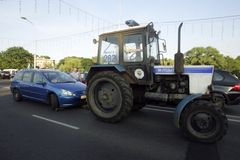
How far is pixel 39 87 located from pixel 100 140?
5.03 m

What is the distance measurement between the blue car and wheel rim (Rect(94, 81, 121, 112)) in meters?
1.67

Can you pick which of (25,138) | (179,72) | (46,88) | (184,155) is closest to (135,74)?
(179,72)

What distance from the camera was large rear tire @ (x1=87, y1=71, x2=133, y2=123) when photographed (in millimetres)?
6445

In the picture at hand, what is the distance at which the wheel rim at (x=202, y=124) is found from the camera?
5270 millimetres

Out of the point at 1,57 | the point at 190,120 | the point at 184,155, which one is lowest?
the point at 184,155

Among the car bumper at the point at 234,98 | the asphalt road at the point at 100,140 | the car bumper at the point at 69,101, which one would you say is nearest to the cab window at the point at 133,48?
the asphalt road at the point at 100,140

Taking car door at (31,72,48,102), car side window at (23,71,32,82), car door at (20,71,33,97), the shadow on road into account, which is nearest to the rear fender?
car door at (31,72,48,102)

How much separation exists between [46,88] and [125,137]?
469cm

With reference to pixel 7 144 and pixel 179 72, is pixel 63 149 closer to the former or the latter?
pixel 7 144

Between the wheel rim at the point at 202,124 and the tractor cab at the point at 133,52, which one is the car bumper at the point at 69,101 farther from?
the wheel rim at the point at 202,124

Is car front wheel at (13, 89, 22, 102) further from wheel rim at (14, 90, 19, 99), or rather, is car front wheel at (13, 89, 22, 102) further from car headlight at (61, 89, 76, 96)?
car headlight at (61, 89, 76, 96)

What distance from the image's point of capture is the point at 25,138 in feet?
17.8

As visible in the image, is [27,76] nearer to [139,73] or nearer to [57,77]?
[57,77]

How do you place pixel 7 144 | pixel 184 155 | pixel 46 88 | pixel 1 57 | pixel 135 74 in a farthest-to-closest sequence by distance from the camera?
1. pixel 1 57
2. pixel 46 88
3. pixel 135 74
4. pixel 7 144
5. pixel 184 155
